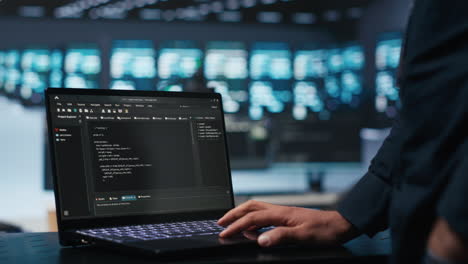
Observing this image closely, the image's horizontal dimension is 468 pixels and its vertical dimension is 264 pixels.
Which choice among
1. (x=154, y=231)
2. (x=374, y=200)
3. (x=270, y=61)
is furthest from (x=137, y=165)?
(x=270, y=61)

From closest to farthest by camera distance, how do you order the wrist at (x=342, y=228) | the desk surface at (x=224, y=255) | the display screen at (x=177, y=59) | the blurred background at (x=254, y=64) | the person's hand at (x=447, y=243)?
the person's hand at (x=447, y=243) → the desk surface at (x=224, y=255) → the wrist at (x=342, y=228) → the blurred background at (x=254, y=64) → the display screen at (x=177, y=59)

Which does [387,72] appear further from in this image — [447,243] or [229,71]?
[447,243]

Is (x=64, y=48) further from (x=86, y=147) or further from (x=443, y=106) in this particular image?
(x=443, y=106)

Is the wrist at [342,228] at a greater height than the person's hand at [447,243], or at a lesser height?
lesser

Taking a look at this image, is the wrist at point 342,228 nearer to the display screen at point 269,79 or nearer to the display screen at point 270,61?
the display screen at point 269,79

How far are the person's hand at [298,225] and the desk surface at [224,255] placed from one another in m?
0.02

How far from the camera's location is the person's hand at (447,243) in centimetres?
47

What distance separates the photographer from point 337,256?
68cm

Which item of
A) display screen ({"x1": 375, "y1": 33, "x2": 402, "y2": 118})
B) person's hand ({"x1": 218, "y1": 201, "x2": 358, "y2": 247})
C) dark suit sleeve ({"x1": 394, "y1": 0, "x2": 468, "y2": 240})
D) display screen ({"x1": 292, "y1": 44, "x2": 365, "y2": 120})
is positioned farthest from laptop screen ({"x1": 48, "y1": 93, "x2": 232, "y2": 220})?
display screen ({"x1": 375, "y1": 33, "x2": 402, "y2": 118})

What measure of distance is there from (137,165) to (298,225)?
0.28 metres

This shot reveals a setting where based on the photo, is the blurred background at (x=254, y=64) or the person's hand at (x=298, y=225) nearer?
the person's hand at (x=298, y=225)

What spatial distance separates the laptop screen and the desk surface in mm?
71

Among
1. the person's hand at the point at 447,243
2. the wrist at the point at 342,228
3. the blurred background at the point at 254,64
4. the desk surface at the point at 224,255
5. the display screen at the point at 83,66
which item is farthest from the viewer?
the display screen at the point at 83,66

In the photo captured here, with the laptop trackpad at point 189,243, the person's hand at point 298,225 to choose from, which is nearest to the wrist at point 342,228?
the person's hand at point 298,225
